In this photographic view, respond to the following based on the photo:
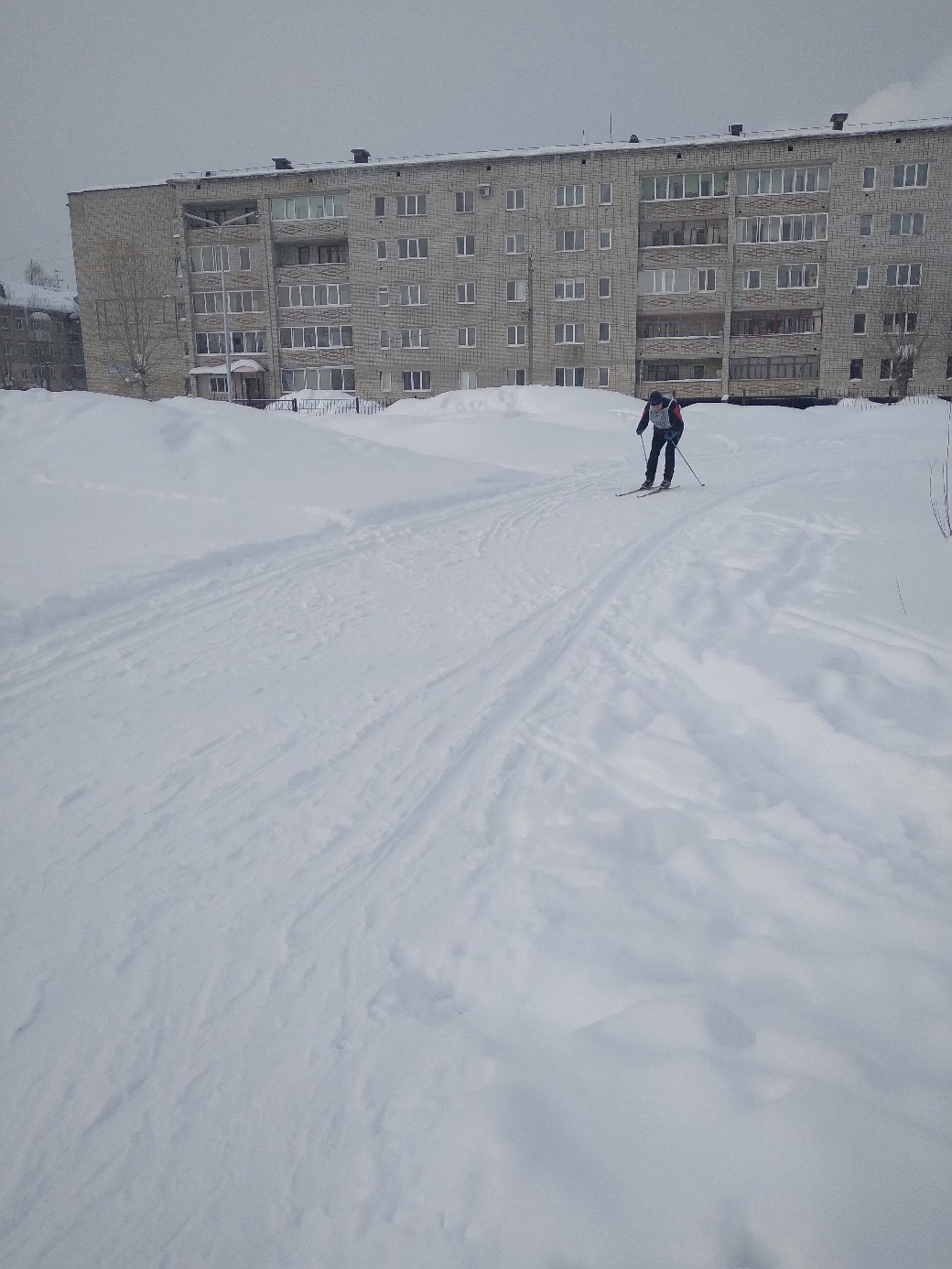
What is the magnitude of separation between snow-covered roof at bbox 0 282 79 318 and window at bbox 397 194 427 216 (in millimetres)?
39830

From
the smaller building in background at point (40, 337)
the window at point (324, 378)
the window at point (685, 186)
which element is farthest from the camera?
the smaller building in background at point (40, 337)

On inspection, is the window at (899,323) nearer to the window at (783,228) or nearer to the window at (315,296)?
the window at (783,228)

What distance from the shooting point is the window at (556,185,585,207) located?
44.2 m

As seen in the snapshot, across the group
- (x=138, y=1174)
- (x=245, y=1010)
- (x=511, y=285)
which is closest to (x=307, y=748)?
(x=245, y=1010)

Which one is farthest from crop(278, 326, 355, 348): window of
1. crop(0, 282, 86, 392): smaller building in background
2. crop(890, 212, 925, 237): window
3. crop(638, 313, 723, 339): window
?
crop(890, 212, 925, 237): window

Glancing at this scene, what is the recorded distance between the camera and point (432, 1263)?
5.74 feet

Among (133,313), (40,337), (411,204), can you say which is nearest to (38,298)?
(40,337)

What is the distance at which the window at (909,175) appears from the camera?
41.9 metres

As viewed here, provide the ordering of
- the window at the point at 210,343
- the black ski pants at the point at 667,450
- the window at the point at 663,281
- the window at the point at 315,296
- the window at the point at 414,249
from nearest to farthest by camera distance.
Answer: the black ski pants at the point at 667,450 < the window at the point at 663,281 < the window at the point at 414,249 < the window at the point at 315,296 < the window at the point at 210,343

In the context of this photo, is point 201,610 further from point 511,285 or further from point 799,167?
point 799,167

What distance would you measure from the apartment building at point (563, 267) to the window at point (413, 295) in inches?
4.0

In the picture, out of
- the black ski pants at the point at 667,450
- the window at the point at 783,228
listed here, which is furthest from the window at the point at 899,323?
the black ski pants at the point at 667,450

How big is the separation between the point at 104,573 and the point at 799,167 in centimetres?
4846

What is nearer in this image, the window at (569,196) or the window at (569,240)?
the window at (569,196)
